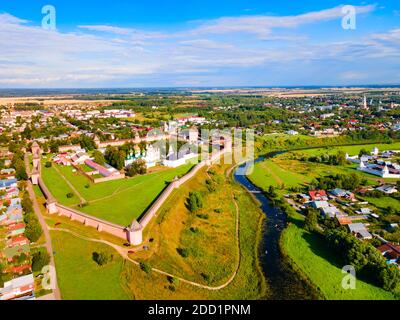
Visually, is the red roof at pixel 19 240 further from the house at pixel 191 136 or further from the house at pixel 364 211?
the house at pixel 191 136

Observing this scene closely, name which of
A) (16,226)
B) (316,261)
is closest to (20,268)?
(16,226)

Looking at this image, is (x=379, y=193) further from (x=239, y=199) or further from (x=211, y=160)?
(x=211, y=160)

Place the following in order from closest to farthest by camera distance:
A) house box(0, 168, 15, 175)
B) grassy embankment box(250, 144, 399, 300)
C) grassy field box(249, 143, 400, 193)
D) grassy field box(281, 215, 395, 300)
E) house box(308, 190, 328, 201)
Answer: grassy field box(281, 215, 395, 300), grassy embankment box(250, 144, 399, 300), house box(308, 190, 328, 201), house box(0, 168, 15, 175), grassy field box(249, 143, 400, 193)

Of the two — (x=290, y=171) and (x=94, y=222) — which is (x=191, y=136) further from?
(x=94, y=222)

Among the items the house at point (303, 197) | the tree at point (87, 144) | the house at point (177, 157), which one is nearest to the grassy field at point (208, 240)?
the house at point (303, 197)

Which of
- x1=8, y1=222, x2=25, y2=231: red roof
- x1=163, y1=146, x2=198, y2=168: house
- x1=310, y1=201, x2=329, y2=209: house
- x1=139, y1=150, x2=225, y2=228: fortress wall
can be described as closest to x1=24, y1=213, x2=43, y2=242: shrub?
x1=8, y1=222, x2=25, y2=231: red roof

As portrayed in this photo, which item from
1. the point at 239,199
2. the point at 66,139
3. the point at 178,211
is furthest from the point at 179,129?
the point at 178,211

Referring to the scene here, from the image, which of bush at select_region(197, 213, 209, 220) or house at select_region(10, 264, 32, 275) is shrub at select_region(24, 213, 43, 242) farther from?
bush at select_region(197, 213, 209, 220)
